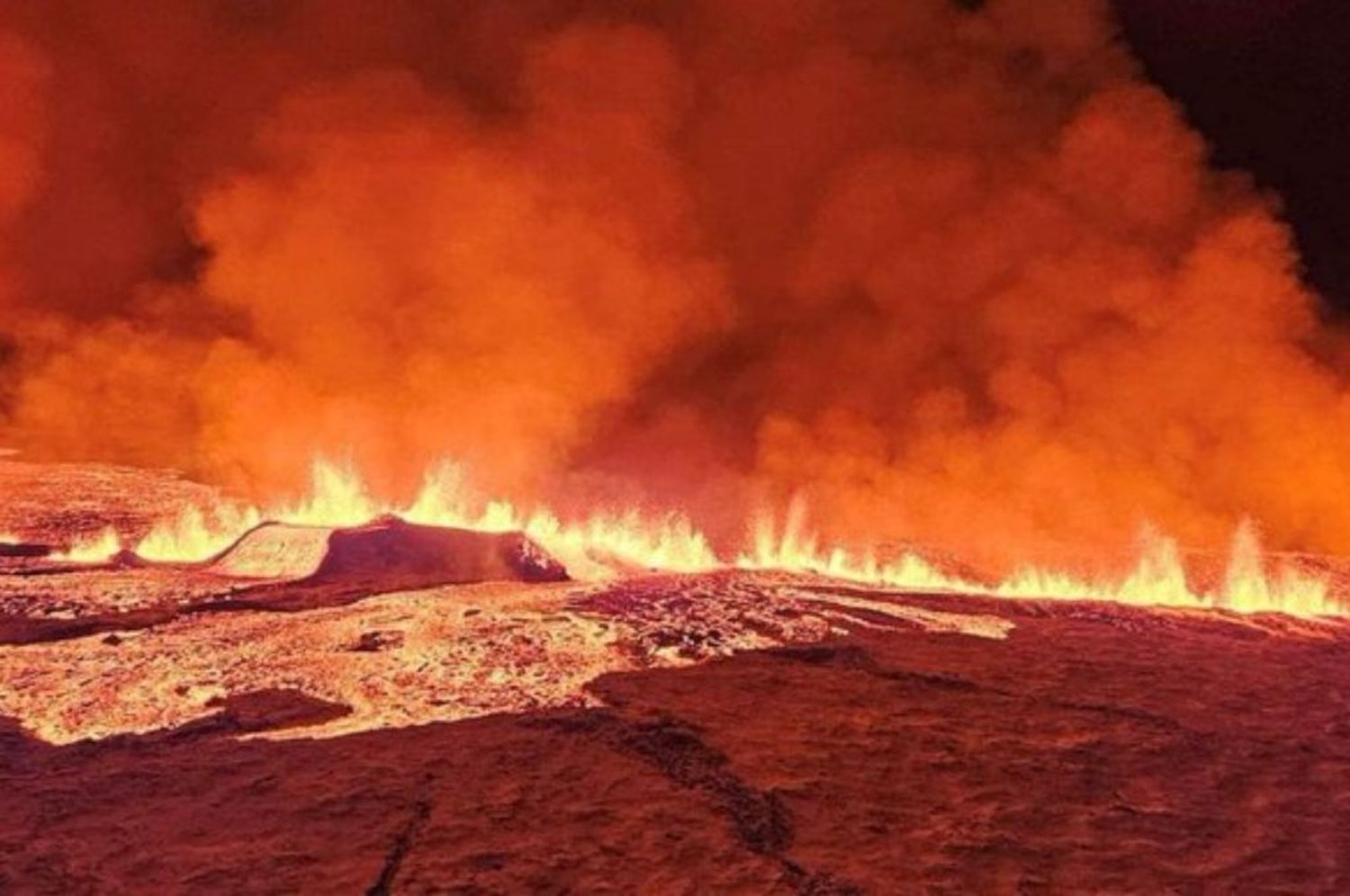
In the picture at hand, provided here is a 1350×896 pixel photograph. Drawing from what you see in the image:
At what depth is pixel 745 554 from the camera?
1152 centimetres

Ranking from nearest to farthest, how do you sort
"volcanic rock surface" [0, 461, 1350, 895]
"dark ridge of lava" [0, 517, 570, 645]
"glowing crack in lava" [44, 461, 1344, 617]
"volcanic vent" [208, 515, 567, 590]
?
"volcanic rock surface" [0, 461, 1350, 895] → "dark ridge of lava" [0, 517, 570, 645] → "volcanic vent" [208, 515, 567, 590] → "glowing crack in lava" [44, 461, 1344, 617]

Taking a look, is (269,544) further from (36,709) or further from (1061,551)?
(1061,551)

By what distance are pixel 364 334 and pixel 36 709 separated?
44.6 ft

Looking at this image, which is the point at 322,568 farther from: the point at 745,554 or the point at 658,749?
the point at 745,554

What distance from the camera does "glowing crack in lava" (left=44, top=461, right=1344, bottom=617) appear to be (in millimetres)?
8219

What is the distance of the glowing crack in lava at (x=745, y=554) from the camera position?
8219 millimetres

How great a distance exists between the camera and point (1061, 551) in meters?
12.9

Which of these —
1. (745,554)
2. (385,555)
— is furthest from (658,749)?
(745,554)

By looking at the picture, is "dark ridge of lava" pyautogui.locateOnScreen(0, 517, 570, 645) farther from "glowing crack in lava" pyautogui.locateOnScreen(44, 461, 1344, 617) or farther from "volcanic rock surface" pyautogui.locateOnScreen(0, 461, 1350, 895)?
"glowing crack in lava" pyautogui.locateOnScreen(44, 461, 1344, 617)

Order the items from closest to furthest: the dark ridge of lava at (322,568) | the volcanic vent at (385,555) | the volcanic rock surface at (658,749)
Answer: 1. the volcanic rock surface at (658,749)
2. the dark ridge of lava at (322,568)
3. the volcanic vent at (385,555)

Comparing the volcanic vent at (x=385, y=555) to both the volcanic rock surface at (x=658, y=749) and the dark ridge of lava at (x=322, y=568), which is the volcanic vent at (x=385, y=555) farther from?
the volcanic rock surface at (x=658, y=749)

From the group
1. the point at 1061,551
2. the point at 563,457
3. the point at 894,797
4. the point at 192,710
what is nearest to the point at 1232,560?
the point at 1061,551

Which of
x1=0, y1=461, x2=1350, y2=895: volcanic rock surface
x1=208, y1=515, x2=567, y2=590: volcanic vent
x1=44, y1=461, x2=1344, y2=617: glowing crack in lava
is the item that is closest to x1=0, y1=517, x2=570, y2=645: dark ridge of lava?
x1=208, y1=515, x2=567, y2=590: volcanic vent

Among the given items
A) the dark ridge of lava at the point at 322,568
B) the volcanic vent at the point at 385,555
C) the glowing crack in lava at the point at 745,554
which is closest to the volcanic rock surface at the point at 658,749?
the dark ridge of lava at the point at 322,568
